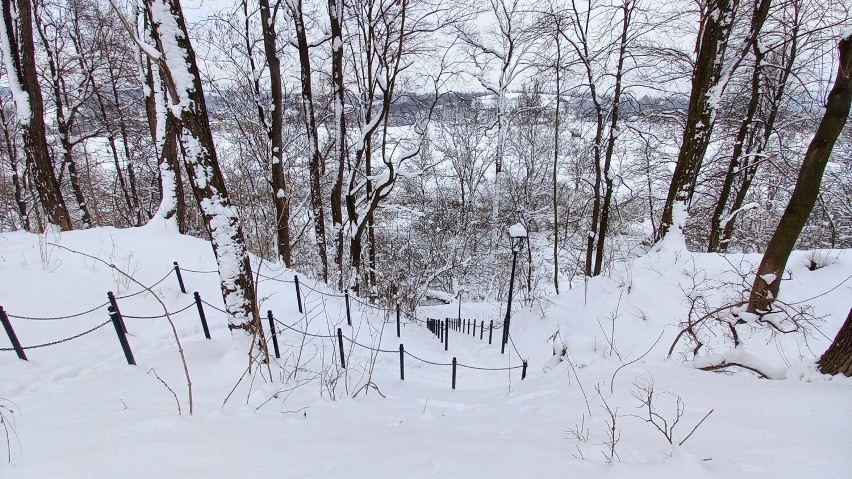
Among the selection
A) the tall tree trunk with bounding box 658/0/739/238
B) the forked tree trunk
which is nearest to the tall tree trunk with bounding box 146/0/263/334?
the forked tree trunk

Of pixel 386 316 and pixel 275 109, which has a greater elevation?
pixel 275 109

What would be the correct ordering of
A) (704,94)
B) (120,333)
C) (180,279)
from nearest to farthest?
(120,333), (180,279), (704,94)

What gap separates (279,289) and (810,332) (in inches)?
325

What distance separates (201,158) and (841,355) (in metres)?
→ 6.01

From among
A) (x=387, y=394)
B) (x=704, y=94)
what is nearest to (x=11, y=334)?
(x=387, y=394)

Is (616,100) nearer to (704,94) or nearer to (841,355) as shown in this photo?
(704,94)

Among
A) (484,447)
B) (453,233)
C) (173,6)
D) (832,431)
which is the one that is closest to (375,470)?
(484,447)

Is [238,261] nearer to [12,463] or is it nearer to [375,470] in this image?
[12,463]

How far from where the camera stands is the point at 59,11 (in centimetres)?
1184

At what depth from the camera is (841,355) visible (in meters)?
2.65

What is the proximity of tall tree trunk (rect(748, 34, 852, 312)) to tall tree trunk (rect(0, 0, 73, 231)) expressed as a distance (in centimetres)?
1262

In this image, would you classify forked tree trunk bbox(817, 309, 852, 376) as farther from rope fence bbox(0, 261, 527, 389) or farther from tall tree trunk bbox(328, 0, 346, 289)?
tall tree trunk bbox(328, 0, 346, 289)

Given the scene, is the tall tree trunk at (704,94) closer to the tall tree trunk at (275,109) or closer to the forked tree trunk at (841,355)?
the forked tree trunk at (841,355)

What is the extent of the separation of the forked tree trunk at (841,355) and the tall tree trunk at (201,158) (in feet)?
16.4
